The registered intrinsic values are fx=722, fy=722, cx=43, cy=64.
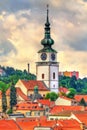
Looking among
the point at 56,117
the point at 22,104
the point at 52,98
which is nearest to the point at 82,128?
the point at 56,117

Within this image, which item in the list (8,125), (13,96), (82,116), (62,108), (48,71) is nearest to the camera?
(8,125)

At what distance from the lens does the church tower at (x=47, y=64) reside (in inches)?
5689

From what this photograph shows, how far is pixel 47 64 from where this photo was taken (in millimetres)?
144625

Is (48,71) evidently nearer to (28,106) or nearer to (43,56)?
(43,56)

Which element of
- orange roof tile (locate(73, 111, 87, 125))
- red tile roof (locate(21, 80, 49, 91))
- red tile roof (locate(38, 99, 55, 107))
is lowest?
orange roof tile (locate(73, 111, 87, 125))

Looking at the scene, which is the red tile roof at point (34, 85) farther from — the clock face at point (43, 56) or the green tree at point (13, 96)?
the green tree at point (13, 96)

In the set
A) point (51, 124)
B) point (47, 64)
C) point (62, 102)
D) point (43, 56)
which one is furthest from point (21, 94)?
point (51, 124)

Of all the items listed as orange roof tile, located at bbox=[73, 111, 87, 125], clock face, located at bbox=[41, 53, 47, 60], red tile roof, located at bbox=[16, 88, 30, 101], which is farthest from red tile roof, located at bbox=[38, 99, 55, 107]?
orange roof tile, located at bbox=[73, 111, 87, 125]

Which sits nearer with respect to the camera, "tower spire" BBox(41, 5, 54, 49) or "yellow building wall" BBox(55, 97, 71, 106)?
"yellow building wall" BBox(55, 97, 71, 106)

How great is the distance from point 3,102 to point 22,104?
184 inches

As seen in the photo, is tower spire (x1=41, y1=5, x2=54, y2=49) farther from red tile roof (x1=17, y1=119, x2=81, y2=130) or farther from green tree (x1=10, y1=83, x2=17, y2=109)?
red tile roof (x1=17, y1=119, x2=81, y2=130)

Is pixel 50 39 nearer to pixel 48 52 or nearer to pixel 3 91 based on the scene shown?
pixel 48 52

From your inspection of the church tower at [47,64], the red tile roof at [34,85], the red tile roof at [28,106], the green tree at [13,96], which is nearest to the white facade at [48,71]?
the church tower at [47,64]

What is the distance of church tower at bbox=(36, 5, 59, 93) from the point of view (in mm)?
144500
